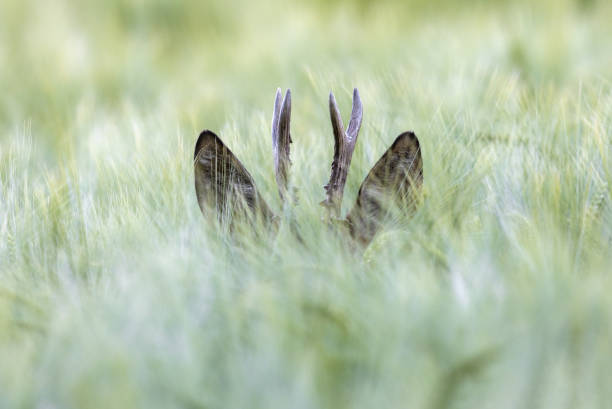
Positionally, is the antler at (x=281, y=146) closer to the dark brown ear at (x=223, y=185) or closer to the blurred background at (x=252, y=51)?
the dark brown ear at (x=223, y=185)

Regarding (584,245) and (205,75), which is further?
(205,75)

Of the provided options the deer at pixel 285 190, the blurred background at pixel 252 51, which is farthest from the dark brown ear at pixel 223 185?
the blurred background at pixel 252 51

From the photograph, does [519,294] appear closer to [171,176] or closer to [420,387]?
[420,387]

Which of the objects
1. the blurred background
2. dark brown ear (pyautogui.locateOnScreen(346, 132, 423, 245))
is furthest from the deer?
the blurred background

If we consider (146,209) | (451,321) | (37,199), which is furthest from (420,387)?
(37,199)

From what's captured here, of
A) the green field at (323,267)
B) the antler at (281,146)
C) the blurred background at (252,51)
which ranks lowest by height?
the green field at (323,267)

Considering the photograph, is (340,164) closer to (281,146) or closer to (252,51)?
(281,146)
